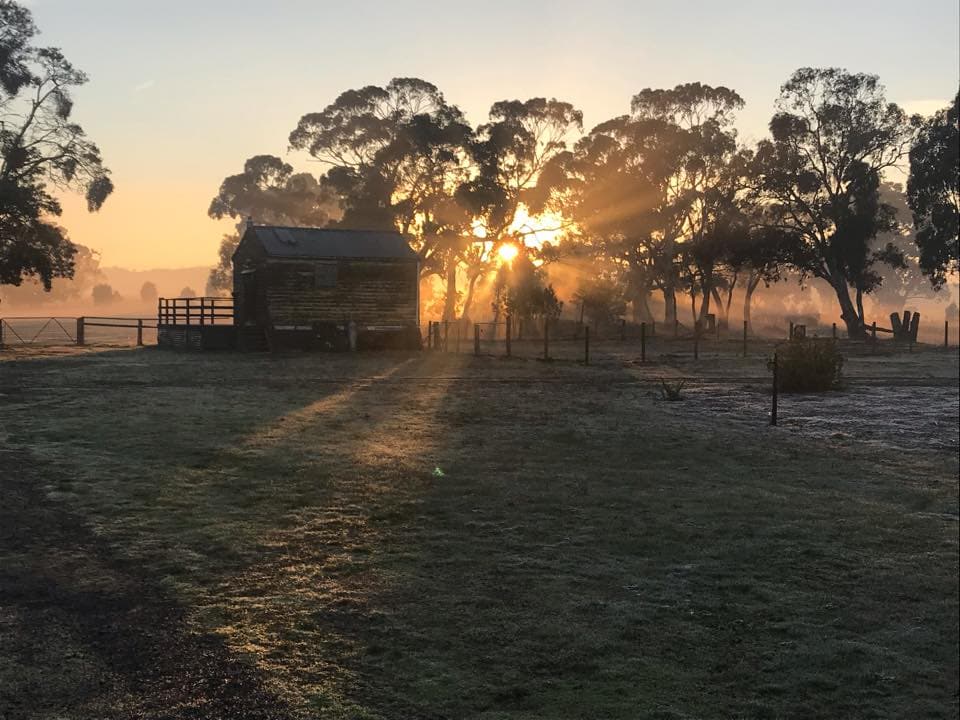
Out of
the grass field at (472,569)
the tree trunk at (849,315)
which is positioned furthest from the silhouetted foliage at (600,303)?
the grass field at (472,569)

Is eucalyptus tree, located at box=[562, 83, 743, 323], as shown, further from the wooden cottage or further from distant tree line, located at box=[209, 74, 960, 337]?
the wooden cottage

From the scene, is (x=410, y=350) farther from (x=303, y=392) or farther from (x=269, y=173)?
(x=269, y=173)

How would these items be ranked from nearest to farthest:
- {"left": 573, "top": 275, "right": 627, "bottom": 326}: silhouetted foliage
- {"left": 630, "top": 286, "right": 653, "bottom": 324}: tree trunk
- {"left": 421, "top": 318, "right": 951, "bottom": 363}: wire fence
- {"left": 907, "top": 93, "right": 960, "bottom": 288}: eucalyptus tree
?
1. {"left": 421, "top": 318, "right": 951, "bottom": 363}: wire fence
2. {"left": 907, "top": 93, "right": 960, "bottom": 288}: eucalyptus tree
3. {"left": 573, "top": 275, "right": 627, "bottom": 326}: silhouetted foliage
4. {"left": 630, "top": 286, "right": 653, "bottom": 324}: tree trunk

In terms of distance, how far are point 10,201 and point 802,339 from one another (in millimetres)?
35250

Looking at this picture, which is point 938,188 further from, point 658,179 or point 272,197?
point 272,197

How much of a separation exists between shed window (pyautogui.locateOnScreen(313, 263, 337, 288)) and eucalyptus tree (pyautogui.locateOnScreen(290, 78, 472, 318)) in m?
24.2

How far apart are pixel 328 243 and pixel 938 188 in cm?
3667

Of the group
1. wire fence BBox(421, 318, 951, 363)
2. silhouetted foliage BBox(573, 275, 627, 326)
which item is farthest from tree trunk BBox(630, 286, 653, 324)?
silhouetted foliage BBox(573, 275, 627, 326)

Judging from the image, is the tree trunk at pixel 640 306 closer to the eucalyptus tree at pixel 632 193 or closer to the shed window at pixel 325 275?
the eucalyptus tree at pixel 632 193

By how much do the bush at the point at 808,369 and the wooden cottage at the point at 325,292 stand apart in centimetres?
1989

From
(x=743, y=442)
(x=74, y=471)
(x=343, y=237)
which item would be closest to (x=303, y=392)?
(x=74, y=471)

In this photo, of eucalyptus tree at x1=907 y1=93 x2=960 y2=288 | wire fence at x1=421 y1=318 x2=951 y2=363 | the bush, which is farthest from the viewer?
eucalyptus tree at x1=907 y1=93 x2=960 y2=288

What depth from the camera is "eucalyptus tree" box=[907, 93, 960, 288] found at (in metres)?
46.2

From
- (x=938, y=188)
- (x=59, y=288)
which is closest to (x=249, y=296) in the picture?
(x=938, y=188)
